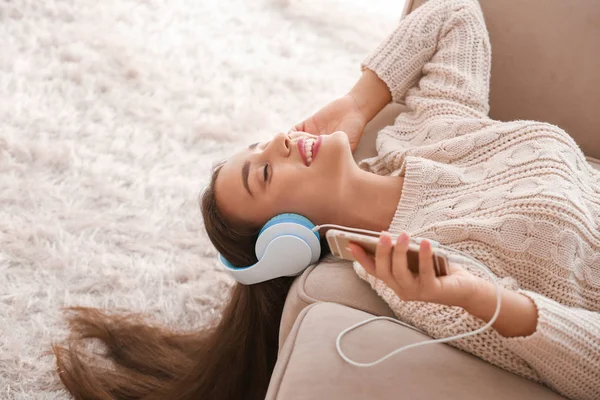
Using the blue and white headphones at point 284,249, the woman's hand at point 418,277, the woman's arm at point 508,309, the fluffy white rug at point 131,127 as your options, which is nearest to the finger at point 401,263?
the woman's hand at point 418,277

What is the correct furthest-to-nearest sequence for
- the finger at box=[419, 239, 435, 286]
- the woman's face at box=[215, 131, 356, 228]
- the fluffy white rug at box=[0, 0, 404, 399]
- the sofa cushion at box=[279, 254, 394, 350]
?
the fluffy white rug at box=[0, 0, 404, 399] → the woman's face at box=[215, 131, 356, 228] → the sofa cushion at box=[279, 254, 394, 350] → the finger at box=[419, 239, 435, 286]

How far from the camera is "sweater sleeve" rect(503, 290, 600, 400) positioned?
851 mm

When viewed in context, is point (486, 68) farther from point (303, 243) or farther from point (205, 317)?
point (205, 317)

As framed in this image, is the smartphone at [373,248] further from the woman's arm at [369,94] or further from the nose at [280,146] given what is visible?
the woman's arm at [369,94]

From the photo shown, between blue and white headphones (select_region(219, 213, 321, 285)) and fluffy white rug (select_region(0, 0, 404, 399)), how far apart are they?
1.40ft

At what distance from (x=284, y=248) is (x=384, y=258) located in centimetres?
31

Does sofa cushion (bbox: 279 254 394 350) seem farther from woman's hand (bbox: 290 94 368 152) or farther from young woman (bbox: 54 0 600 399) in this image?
woman's hand (bbox: 290 94 368 152)

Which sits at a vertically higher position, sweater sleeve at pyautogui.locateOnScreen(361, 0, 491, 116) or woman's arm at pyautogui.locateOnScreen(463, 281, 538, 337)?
Answer: sweater sleeve at pyautogui.locateOnScreen(361, 0, 491, 116)

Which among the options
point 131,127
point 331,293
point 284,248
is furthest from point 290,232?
point 131,127

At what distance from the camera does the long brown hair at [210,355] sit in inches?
49.1

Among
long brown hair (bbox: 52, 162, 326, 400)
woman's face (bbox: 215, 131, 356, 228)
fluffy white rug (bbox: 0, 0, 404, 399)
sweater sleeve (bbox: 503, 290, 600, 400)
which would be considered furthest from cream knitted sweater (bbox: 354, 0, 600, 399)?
fluffy white rug (bbox: 0, 0, 404, 399)

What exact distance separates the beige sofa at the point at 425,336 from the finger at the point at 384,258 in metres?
0.11

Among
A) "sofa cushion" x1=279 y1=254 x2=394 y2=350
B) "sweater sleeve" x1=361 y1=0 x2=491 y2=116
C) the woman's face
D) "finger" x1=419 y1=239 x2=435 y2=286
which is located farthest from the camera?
"sweater sleeve" x1=361 y1=0 x2=491 y2=116

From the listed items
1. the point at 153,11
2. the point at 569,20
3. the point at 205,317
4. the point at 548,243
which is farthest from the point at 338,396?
the point at 153,11
